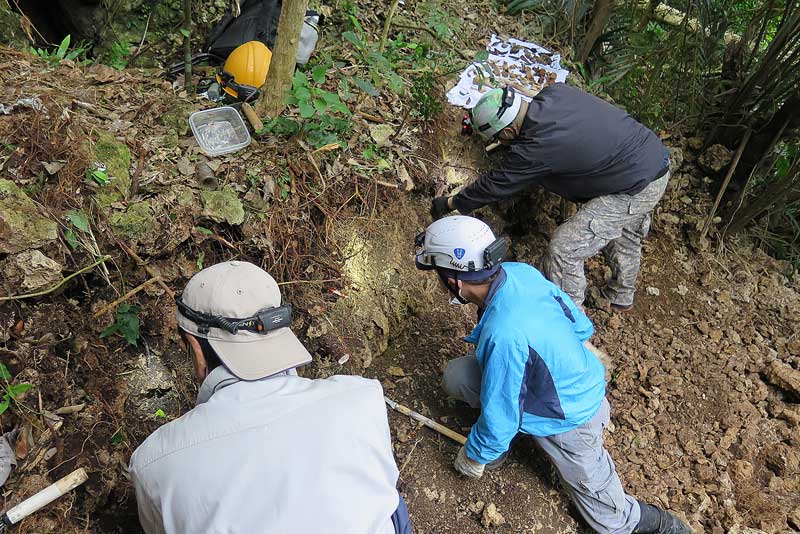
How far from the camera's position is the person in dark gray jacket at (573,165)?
3707 millimetres

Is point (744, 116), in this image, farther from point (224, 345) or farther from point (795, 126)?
point (224, 345)

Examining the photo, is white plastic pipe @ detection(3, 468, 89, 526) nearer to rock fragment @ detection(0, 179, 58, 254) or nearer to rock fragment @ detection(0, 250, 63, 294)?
rock fragment @ detection(0, 250, 63, 294)

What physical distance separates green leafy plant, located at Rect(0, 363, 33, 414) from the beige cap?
88 cm

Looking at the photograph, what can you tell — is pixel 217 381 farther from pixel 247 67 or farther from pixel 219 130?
pixel 247 67

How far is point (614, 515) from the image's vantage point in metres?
3.01

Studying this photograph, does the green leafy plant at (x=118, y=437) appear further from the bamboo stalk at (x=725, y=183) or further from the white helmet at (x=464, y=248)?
the bamboo stalk at (x=725, y=183)

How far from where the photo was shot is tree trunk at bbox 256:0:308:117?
309 centimetres

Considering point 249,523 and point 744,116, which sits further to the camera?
point 744,116

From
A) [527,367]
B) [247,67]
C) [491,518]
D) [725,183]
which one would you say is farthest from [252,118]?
[725,183]

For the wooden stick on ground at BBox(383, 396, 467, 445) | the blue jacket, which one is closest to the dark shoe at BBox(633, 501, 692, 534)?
the blue jacket

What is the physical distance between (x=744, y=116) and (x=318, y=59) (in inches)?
167

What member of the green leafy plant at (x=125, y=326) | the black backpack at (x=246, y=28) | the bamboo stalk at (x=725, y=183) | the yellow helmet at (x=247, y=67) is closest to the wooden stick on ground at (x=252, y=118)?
the yellow helmet at (x=247, y=67)

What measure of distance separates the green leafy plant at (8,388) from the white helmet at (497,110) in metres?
3.12

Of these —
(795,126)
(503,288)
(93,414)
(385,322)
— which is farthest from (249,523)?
(795,126)
